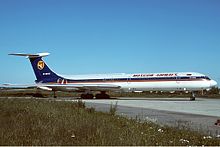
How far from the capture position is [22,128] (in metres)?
8.02

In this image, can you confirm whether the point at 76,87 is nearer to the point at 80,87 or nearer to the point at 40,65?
the point at 80,87

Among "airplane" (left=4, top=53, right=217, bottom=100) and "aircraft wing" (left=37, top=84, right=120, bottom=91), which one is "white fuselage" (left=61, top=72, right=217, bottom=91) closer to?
"airplane" (left=4, top=53, right=217, bottom=100)

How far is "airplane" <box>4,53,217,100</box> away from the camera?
124 ft

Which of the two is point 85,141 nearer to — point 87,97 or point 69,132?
point 69,132

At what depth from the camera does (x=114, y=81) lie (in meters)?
43.4

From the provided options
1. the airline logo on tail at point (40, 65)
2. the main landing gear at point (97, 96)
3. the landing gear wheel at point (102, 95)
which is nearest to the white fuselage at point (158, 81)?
the main landing gear at point (97, 96)

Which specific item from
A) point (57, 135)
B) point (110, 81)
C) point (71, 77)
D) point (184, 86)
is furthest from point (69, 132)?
point (71, 77)

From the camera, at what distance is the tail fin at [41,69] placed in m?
49.2

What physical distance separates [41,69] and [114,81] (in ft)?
44.2

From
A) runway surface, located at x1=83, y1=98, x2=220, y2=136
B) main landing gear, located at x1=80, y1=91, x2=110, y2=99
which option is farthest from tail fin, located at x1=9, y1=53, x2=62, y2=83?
runway surface, located at x1=83, y1=98, x2=220, y2=136

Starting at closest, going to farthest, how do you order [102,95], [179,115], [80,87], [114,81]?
[179,115], [114,81], [80,87], [102,95]

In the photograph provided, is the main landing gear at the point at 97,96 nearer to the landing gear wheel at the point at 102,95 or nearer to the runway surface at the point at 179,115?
the landing gear wheel at the point at 102,95

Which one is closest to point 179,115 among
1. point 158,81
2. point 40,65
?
point 158,81

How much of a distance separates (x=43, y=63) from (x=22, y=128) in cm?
4325
